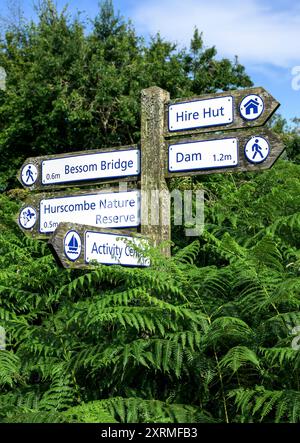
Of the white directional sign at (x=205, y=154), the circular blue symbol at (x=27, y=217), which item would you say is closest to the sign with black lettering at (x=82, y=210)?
the circular blue symbol at (x=27, y=217)

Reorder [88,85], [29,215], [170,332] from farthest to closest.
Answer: [88,85] < [29,215] < [170,332]

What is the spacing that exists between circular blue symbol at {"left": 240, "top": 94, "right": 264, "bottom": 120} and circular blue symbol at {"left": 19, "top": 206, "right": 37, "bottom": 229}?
1.83 m

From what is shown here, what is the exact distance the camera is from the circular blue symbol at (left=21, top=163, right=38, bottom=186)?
5.44m

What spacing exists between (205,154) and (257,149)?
36 cm

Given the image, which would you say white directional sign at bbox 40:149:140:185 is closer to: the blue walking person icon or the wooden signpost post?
the wooden signpost post

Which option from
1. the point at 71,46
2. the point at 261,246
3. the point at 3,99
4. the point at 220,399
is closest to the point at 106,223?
the point at 261,246

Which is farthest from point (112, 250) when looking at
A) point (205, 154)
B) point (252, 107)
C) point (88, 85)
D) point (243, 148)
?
point (88, 85)

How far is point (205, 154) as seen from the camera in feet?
15.3

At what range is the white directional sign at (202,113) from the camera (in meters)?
4.69

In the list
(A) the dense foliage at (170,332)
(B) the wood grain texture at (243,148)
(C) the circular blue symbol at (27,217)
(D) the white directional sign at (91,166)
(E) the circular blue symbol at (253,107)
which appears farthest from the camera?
(C) the circular blue symbol at (27,217)

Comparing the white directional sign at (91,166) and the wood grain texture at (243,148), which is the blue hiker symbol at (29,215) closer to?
the white directional sign at (91,166)

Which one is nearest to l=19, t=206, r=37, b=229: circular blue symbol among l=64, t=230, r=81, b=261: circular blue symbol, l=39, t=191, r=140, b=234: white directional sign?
l=39, t=191, r=140, b=234: white directional sign

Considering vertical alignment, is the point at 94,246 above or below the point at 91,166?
below

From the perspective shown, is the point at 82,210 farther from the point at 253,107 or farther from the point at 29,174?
the point at 253,107
